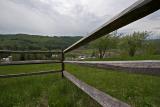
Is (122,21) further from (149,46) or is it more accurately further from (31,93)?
(149,46)

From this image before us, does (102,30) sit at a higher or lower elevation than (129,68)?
higher

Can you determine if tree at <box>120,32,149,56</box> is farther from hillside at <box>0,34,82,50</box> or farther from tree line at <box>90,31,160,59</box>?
hillside at <box>0,34,82,50</box>

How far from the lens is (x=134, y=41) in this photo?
43688 millimetres

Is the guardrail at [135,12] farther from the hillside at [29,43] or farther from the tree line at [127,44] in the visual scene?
the hillside at [29,43]

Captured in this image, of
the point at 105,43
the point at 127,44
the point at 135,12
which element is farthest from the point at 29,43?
the point at 135,12

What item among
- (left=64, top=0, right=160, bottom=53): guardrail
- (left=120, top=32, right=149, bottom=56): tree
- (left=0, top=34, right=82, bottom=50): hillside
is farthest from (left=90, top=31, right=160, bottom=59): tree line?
(left=64, top=0, right=160, bottom=53): guardrail

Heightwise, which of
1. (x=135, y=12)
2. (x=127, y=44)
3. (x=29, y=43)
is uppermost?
(x=29, y=43)

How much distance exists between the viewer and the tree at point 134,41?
42906 mm

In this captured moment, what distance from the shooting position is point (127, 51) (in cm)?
4309

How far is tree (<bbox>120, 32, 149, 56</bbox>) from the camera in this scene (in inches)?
1689

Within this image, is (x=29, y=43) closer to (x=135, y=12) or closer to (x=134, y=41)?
(x=134, y=41)

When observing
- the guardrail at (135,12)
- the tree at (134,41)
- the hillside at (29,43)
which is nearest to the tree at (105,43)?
the tree at (134,41)

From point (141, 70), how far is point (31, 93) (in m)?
3.21

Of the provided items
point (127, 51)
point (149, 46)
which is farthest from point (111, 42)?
point (149, 46)
